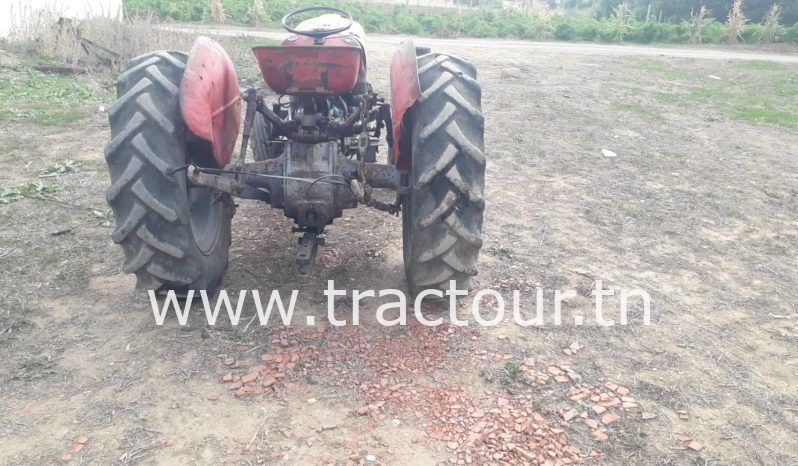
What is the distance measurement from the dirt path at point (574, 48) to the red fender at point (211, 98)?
1423 centimetres

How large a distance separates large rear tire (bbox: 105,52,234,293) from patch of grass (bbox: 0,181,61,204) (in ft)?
8.72

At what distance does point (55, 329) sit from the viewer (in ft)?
12.1

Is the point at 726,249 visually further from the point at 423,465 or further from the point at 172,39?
the point at 172,39

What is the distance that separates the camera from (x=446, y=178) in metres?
3.51

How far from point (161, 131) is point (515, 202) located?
3.68 meters

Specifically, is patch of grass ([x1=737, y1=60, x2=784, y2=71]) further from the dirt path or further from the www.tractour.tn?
the www.tractour.tn

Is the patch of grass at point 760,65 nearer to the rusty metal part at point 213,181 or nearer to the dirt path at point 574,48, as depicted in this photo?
the dirt path at point 574,48

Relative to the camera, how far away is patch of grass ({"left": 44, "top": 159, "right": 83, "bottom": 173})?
20.6 feet

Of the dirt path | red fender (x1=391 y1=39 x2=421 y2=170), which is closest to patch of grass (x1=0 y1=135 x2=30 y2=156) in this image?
red fender (x1=391 y1=39 x2=421 y2=170)

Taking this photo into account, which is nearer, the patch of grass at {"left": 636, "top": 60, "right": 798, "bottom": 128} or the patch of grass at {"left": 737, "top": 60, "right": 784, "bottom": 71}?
the patch of grass at {"left": 636, "top": 60, "right": 798, "bottom": 128}

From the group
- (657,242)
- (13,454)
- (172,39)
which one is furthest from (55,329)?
(172,39)

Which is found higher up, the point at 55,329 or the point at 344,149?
the point at 344,149

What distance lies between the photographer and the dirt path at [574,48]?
1806 centimetres

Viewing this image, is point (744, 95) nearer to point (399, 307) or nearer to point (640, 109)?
point (640, 109)
